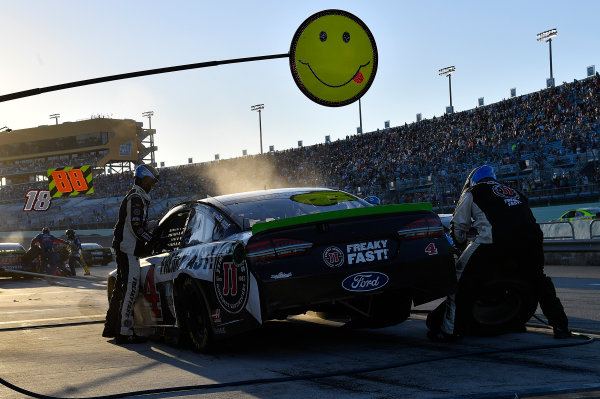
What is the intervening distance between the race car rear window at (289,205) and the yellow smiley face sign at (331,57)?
127 centimetres

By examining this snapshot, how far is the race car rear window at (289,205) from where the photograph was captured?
6235mm

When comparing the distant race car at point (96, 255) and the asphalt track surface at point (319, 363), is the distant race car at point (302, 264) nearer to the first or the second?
the asphalt track surface at point (319, 363)

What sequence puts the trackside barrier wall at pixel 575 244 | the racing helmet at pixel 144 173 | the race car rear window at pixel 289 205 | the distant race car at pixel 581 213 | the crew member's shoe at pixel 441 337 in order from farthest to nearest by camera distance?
the distant race car at pixel 581 213 → the trackside barrier wall at pixel 575 244 → the racing helmet at pixel 144 173 → the race car rear window at pixel 289 205 → the crew member's shoe at pixel 441 337

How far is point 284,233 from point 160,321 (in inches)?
87.3

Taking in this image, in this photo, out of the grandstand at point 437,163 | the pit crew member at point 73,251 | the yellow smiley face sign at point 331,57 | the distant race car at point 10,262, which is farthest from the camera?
the grandstand at point 437,163

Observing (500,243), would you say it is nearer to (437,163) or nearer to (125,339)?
(125,339)

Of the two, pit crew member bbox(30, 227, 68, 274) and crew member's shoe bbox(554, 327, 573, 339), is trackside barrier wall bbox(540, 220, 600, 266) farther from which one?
pit crew member bbox(30, 227, 68, 274)

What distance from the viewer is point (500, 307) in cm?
621

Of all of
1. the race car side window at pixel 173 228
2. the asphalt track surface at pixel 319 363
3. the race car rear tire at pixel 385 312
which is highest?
the race car side window at pixel 173 228

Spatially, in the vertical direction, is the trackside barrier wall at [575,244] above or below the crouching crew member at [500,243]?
below

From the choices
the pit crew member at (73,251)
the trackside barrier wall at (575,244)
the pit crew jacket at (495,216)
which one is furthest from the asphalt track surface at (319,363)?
the pit crew member at (73,251)

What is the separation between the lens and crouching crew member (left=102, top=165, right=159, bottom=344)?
752 centimetres

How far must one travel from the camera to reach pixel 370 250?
18.1 ft

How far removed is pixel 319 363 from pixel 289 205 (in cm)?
155
